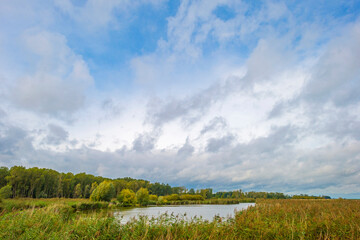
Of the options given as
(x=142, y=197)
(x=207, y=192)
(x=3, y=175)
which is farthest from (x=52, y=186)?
(x=207, y=192)

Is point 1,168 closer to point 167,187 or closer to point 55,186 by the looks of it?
point 55,186

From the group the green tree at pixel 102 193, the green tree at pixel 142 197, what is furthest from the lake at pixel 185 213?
the green tree at pixel 142 197

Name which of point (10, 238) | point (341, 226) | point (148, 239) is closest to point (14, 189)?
point (10, 238)

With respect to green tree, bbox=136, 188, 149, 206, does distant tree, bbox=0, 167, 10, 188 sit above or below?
above

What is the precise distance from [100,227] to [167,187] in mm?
151194

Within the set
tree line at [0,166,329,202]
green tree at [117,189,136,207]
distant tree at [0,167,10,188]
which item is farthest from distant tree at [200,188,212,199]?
distant tree at [0,167,10,188]

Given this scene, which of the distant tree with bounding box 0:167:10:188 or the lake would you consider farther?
the distant tree with bounding box 0:167:10:188

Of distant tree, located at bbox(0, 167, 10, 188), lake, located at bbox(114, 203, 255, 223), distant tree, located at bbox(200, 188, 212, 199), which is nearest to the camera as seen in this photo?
lake, located at bbox(114, 203, 255, 223)

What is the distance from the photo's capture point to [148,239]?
25.3ft

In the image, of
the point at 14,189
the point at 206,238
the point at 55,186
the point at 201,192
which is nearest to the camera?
the point at 206,238

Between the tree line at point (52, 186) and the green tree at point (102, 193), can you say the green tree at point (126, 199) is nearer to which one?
the tree line at point (52, 186)

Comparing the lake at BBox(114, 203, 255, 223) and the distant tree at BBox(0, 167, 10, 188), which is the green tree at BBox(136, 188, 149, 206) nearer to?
the lake at BBox(114, 203, 255, 223)

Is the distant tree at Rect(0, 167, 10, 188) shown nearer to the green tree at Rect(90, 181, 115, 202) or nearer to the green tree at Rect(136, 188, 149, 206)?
the green tree at Rect(90, 181, 115, 202)

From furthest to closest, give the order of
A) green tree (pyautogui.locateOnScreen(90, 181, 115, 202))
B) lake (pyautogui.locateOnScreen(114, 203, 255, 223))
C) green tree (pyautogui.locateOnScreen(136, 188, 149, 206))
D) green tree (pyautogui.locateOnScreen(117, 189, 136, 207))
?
green tree (pyautogui.locateOnScreen(136, 188, 149, 206)), green tree (pyautogui.locateOnScreen(117, 189, 136, 207)), green tree (pyautogui.locateOnScreen(90, 181, 115, 202)), lake (pyautogui.locateOnScreen(114, 203, 255, 223))
